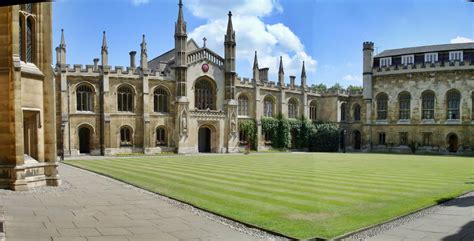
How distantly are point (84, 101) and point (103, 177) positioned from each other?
21.3 meters

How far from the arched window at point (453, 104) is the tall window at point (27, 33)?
44.6 m

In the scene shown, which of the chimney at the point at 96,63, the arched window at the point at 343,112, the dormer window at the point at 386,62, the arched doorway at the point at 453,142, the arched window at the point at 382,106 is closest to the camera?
the chimney at the point at 96,63

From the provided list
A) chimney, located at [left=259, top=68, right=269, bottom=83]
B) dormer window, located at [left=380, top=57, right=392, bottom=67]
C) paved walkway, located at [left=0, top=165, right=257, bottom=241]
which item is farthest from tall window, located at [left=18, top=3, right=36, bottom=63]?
dormer window, located at [left=380, top=57, right=392, bottom=67]

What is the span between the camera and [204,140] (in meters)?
45.0

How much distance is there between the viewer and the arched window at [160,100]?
4103 cm

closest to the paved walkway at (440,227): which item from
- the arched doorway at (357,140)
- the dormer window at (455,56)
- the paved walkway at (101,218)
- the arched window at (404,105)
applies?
the paved walkway at (101,218)

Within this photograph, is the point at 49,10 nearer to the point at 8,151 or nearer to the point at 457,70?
the point at 8,151

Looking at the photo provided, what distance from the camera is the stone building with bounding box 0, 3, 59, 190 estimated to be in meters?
14.0

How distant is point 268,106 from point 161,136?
15.4 meters

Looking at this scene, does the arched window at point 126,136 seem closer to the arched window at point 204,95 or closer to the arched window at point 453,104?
the arched window at point 204,95

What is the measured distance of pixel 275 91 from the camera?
50.4m

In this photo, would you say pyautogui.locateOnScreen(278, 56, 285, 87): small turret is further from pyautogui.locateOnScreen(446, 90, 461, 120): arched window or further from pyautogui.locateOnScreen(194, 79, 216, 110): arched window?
pyautogui.locateOnScreen(446, 90, 461, 120): arched window

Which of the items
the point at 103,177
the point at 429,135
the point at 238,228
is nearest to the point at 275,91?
the point at 429,135

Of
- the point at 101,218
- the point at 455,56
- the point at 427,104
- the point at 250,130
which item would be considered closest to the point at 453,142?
the point at 427,104
